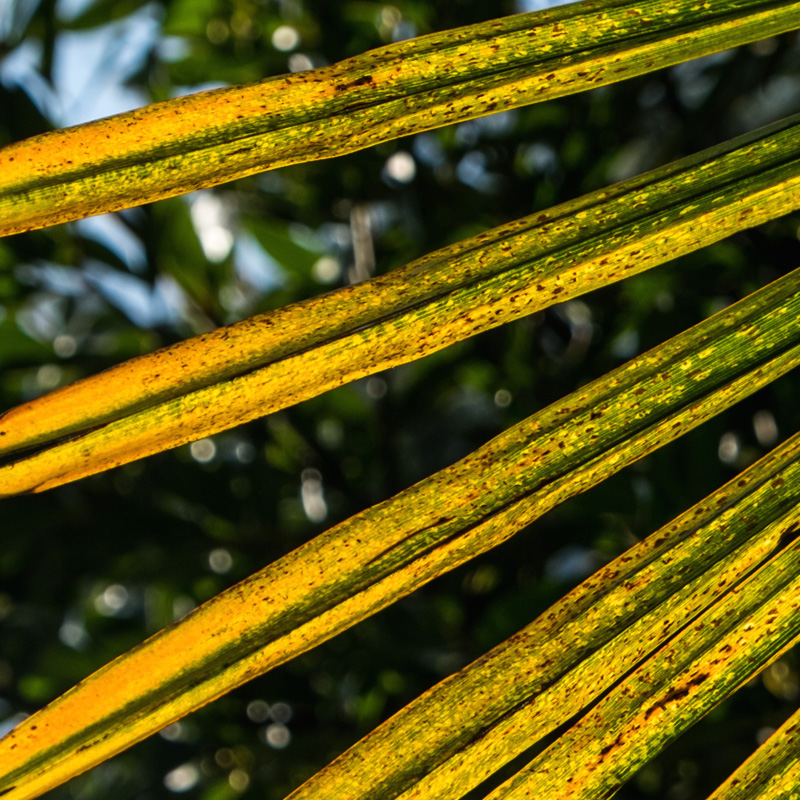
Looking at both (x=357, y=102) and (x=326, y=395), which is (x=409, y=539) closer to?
(x=357, y=102)

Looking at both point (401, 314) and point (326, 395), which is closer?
point (401, 314)

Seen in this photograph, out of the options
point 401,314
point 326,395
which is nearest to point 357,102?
point 401,314

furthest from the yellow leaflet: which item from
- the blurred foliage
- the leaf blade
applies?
the blurred foliage

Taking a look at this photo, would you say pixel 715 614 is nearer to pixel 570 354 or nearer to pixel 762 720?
pixel 762 720

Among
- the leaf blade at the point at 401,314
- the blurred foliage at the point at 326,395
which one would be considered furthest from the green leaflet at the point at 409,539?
the blurred foliage at the point at 326,395

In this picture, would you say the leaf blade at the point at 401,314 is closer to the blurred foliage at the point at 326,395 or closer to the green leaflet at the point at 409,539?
the green leaflet at the point at 409,539

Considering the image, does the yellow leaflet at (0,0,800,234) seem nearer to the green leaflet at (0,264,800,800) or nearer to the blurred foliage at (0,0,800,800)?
the green leaflet at (0,264,800,800)

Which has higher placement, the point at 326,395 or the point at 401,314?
the point at 326,395

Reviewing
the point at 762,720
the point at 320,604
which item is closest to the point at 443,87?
the point at 320,604
